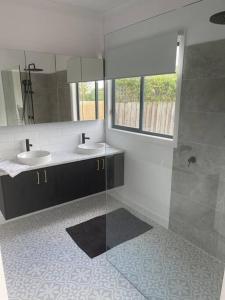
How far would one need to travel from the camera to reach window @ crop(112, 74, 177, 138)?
2484 mm

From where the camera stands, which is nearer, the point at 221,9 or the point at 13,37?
the point at 221,9

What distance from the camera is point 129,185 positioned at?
326 cm

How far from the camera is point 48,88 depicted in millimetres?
2857

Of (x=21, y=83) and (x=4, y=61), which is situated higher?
(x=4, y=61)

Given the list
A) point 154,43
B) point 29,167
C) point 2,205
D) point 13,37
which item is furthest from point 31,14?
point 2,205

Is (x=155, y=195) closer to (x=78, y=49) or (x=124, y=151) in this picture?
(x=124, y=151)

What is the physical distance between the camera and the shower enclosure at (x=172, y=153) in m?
2.01

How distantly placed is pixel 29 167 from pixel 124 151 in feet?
4.45

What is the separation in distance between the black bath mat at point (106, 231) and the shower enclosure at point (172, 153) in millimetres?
18

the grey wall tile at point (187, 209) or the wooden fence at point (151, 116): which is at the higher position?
the wooden fence at point (151, 116)

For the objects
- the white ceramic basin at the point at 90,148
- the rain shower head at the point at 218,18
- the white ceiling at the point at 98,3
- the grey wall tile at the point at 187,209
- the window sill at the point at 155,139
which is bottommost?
the grey wall tile at the point at 187,209

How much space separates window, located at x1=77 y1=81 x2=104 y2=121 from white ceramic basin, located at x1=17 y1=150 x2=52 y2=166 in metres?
0.76

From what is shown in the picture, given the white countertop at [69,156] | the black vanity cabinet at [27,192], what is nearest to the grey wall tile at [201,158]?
the white countertop at [69,156]

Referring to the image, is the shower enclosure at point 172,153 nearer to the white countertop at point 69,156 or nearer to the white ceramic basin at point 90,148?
the white countertop at point 69,156
